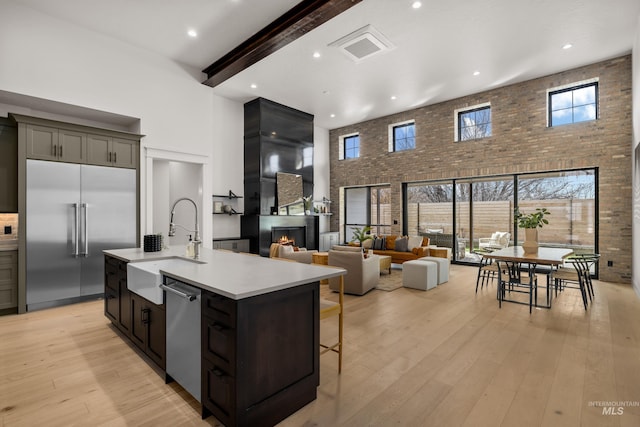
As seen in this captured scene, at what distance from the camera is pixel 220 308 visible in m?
1.77

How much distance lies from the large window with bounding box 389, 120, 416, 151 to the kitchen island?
24.7 ft

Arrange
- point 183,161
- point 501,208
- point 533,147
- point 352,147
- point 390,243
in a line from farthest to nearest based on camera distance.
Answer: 1. point 352,147
2. point 390,243
3. point 501,208
4. point 533,147
5. point 183,161

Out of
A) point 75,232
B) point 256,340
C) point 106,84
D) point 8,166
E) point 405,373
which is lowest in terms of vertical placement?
point 405,373

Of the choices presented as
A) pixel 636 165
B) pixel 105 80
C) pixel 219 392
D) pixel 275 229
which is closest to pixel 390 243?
pixel 275 229

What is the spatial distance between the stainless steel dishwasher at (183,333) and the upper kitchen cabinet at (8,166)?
377 centimetres

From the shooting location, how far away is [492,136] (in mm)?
7328

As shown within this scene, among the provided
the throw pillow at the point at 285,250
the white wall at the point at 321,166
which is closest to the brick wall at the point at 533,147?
the white wall at the point at 321,166

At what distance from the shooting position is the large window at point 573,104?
6199mm

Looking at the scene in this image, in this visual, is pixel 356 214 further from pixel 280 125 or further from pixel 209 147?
pixel 209 147

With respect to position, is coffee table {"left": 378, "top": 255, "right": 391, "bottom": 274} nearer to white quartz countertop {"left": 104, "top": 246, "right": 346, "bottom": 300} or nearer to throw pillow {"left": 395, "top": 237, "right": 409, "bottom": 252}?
throw pillow {"left": 395, "top": 237, "right": 409, "bottom": 252}

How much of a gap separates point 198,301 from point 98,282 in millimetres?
3772

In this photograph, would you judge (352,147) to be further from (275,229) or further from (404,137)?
(275,229)

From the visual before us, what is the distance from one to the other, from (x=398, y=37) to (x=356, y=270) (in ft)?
12.7

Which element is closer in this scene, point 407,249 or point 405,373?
point 405,373
